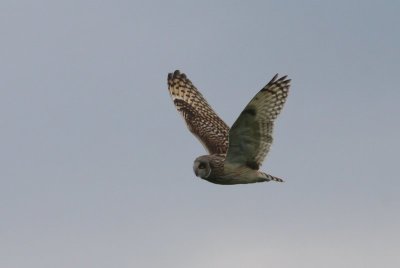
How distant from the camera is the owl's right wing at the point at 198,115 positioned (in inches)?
1131

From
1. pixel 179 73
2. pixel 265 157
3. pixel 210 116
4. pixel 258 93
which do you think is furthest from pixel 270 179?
pixel 179 73

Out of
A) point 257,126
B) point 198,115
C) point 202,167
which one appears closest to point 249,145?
point 257,126

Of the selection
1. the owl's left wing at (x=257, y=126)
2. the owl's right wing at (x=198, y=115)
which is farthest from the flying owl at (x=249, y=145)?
the owl's right wing at (x=198, y=115)

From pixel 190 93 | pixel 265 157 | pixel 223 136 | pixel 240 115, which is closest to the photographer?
pixel 240 115

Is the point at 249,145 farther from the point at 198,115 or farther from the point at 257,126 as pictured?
the point at 198,115

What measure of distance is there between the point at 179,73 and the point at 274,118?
7887 mm

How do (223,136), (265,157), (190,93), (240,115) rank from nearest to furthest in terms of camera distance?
(240,115) → (265,157) → (223,136) → (190,93)

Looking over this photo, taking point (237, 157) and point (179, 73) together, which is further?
point (179, 73)

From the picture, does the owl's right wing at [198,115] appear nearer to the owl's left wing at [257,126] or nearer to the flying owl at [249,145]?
the flying owl at [249,145]

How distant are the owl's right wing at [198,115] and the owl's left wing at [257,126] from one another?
2115 mm

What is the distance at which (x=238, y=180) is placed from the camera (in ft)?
86.3

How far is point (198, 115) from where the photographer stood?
31.0 meters

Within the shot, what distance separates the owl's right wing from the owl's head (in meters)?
1.86

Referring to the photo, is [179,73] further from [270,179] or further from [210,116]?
[270,179]
